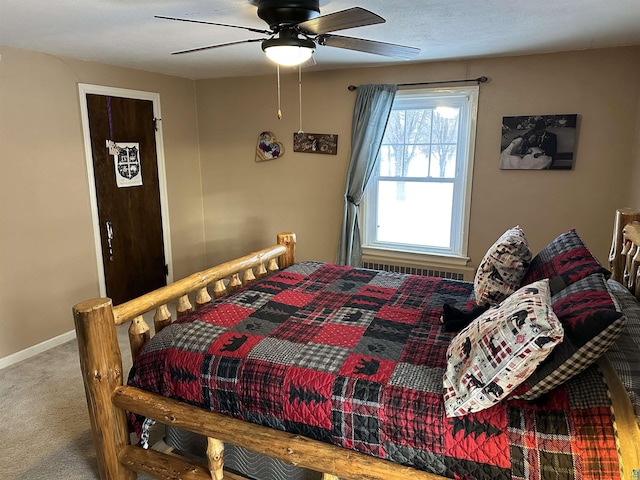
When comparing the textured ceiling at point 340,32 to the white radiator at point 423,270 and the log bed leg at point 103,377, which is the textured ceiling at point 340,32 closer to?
the log bed leg at point 103,377

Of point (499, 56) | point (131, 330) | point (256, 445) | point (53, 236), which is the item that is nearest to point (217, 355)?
point (256, 445)

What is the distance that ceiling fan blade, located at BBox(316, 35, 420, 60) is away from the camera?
2082 millimetres

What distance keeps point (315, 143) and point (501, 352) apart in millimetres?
3121

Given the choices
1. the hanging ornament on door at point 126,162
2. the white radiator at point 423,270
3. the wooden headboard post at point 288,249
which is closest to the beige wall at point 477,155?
the white radiator at point 423,270

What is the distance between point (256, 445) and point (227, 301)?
0.90 m

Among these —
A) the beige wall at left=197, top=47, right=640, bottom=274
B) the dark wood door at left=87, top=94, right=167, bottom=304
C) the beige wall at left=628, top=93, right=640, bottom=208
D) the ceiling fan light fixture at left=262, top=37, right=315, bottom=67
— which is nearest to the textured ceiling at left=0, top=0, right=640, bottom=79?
the beige wall at left=197, top=47, right=640, bottom=274

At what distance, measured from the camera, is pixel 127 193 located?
3.97m

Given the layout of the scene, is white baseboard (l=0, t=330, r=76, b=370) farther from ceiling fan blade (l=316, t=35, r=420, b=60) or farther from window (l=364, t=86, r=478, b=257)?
ceiling fan blade (l=316, t=35, r=420, b=60)

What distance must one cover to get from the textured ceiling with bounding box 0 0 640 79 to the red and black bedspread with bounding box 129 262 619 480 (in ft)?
5.16

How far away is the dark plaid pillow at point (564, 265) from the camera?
1.81 meters

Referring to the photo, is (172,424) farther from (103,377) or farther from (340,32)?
(340,32)

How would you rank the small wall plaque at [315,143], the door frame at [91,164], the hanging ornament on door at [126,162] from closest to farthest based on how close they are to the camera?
1. the door frame at [91,164]
2. the hanging ornament on door at [126,162]
3. the small wall plaque at [315,143]

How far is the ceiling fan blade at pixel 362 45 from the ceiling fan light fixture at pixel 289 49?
0.13 meters

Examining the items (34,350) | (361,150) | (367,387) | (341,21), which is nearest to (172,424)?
(367,387)
